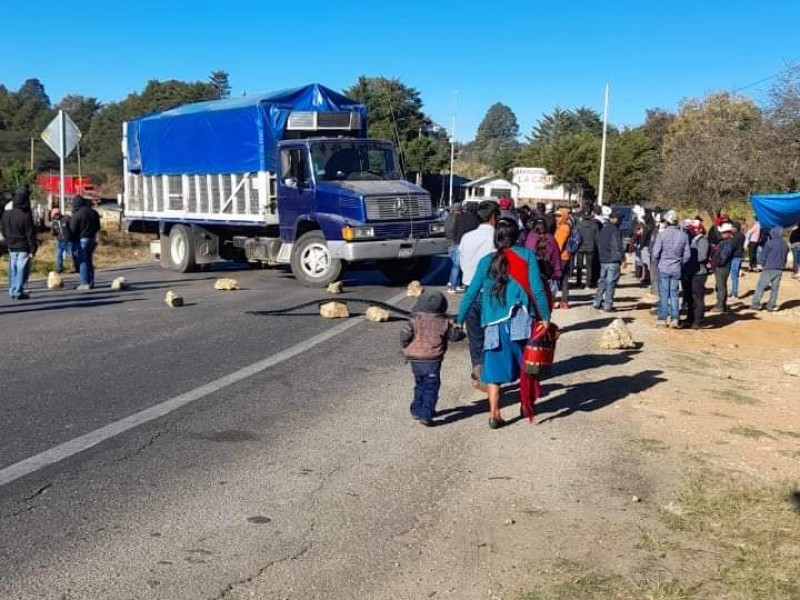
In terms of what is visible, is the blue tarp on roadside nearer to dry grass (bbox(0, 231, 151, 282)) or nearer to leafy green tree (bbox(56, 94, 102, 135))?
dry grass (bbox(0, 231, 151, 282))

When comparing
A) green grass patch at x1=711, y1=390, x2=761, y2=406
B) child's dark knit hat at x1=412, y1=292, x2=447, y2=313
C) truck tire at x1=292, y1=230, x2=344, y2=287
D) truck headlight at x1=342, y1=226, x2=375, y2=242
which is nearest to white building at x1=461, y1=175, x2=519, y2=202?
truck tire at x1=292, y1=230, x2=344, y2=287

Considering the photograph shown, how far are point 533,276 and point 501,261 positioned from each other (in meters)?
0.29

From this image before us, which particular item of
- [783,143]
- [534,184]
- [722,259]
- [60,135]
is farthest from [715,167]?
[534,184]

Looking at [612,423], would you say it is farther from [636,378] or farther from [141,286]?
[141,286]

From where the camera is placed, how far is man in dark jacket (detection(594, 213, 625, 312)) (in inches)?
558

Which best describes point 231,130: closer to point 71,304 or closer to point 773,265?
point 71,304

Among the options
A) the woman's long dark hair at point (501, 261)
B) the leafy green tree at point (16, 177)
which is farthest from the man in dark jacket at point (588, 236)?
the leafy green tree at point (16, 177)

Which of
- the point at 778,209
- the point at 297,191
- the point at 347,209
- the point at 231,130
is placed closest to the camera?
the point at 347,209

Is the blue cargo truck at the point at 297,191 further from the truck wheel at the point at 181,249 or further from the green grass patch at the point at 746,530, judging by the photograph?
the green grass patch at the point at 746,530

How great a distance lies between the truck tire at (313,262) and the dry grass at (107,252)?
24.3 ft

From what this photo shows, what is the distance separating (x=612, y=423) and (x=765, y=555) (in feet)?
9.06

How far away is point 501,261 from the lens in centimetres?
682

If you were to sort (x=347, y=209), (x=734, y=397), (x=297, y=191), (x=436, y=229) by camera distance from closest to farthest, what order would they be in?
1. (x=734, y=397)
2. (x=347, y=209)
3. (x=297, y=191)
4. (x=436, y=229)

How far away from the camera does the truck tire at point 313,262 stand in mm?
16234
